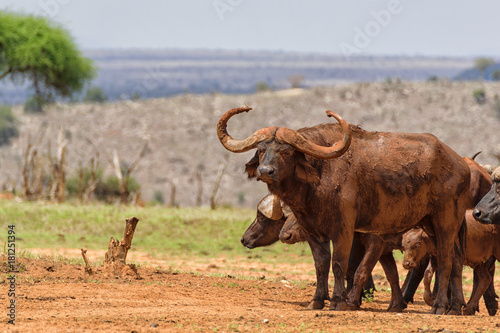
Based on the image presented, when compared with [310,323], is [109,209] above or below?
below

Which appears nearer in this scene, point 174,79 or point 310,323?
point 310,323

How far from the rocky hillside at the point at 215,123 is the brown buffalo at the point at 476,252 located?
37.3m

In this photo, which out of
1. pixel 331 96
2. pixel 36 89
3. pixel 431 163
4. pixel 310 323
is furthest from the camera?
pixel 331 96

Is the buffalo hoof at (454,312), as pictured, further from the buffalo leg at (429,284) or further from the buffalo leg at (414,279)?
the buffalo leg at (414,279)

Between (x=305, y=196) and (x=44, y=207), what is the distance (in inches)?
538

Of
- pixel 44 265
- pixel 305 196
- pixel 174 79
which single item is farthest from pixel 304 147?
pixel 174 79

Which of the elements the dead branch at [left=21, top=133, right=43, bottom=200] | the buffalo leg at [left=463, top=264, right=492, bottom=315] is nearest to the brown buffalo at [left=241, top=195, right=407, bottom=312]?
the buffalo leg at [left=463, top=264, right=492, bottom=315]

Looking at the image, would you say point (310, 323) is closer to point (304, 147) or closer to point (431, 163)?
point (304, 147)

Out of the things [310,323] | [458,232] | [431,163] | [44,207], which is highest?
[431,163]

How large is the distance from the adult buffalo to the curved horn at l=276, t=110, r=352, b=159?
11mm

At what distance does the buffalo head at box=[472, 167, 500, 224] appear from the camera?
30.5ft

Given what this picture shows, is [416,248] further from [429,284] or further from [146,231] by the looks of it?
[146,231]

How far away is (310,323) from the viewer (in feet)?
24.8

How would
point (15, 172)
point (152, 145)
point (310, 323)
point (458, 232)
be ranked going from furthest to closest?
point (152, 145), point (15, 172), point (458, 232), point (310, 323)
